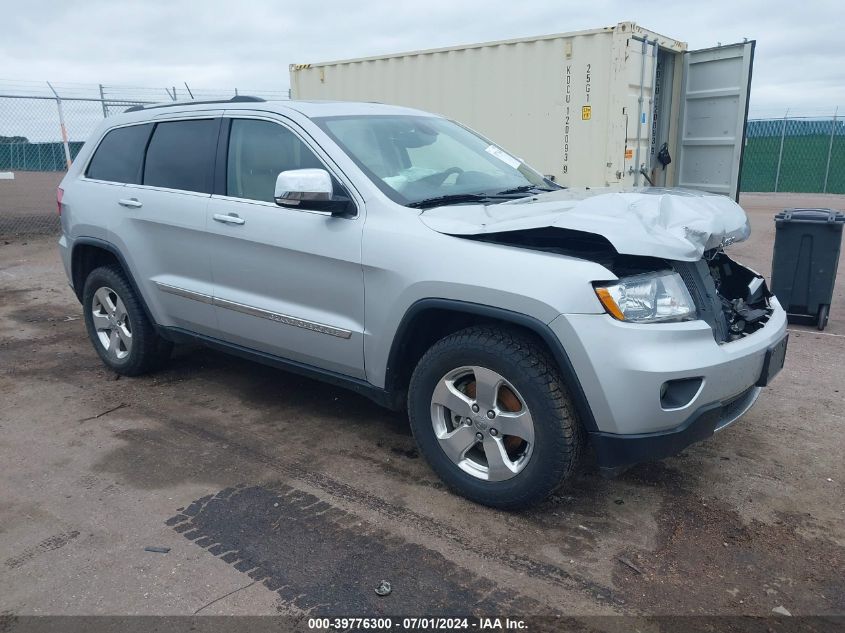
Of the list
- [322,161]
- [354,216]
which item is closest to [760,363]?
[354,216]

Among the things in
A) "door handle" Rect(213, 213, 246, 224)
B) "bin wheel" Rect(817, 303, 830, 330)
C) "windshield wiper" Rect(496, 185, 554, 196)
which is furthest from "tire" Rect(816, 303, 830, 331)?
"door handle" Rect(213, 213, 246, 224)

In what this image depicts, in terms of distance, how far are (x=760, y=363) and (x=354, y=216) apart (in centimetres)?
202

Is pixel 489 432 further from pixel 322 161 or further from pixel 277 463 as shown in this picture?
pixel 322 161

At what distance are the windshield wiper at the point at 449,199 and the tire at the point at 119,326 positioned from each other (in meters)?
2.39

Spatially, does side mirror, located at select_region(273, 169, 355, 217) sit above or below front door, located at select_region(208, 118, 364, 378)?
above

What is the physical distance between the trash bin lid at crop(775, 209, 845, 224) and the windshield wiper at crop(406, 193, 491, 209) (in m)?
3.91

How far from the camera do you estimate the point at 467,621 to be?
8.66 ft

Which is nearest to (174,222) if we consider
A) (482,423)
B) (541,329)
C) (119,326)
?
(119,326)

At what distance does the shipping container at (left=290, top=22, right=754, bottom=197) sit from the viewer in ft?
28.6

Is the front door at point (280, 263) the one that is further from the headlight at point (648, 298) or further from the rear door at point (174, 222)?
the headlight at point (648, 298)

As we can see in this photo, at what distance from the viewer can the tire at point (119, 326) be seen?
5047mm

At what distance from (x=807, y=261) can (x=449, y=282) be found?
4.70 metres

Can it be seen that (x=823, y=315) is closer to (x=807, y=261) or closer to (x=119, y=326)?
(x=807, y=261)

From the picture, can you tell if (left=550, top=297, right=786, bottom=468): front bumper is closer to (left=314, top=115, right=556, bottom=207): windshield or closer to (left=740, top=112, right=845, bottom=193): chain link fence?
(left=314, top=115, right=556, bottom=207): windshield
